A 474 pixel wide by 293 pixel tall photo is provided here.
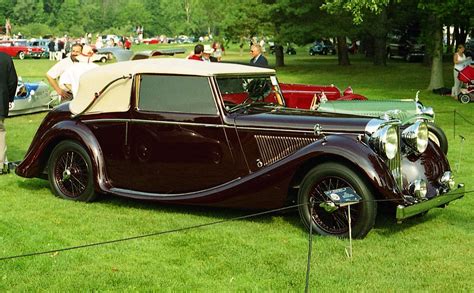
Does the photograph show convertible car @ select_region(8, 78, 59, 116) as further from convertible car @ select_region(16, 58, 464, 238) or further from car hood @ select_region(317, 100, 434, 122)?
convertible car @ select_region(16, 58, 464, 238)

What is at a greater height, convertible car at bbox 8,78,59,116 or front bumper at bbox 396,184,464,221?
front bumper at bbox 396,184,464,221

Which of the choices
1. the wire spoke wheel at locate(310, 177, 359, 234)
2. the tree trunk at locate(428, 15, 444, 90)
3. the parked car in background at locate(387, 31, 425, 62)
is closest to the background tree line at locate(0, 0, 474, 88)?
the tree trunk at locate(428, 15, 444, 90)

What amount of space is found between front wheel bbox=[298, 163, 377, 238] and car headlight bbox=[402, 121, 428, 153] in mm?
941

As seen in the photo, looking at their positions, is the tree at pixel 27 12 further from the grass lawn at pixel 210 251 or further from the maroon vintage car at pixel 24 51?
the grass lawn at pixel 210 251

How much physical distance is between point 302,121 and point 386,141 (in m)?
0.95

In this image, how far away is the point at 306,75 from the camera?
34438 millimetres

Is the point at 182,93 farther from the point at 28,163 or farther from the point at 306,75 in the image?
the point at 306,75

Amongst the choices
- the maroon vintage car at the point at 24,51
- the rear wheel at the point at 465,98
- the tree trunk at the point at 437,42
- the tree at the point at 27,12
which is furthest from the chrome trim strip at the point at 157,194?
the tree at the point at 27,12

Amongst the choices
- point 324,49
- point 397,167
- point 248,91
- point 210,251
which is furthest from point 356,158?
point 324,49

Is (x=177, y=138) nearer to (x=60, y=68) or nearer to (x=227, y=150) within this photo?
(x=227, y=150)

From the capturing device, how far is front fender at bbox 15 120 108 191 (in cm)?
807

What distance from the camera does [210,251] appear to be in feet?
20.9

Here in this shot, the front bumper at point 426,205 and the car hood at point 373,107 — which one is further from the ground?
the car hood at point 373,107

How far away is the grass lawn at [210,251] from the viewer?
5484 millimetres
